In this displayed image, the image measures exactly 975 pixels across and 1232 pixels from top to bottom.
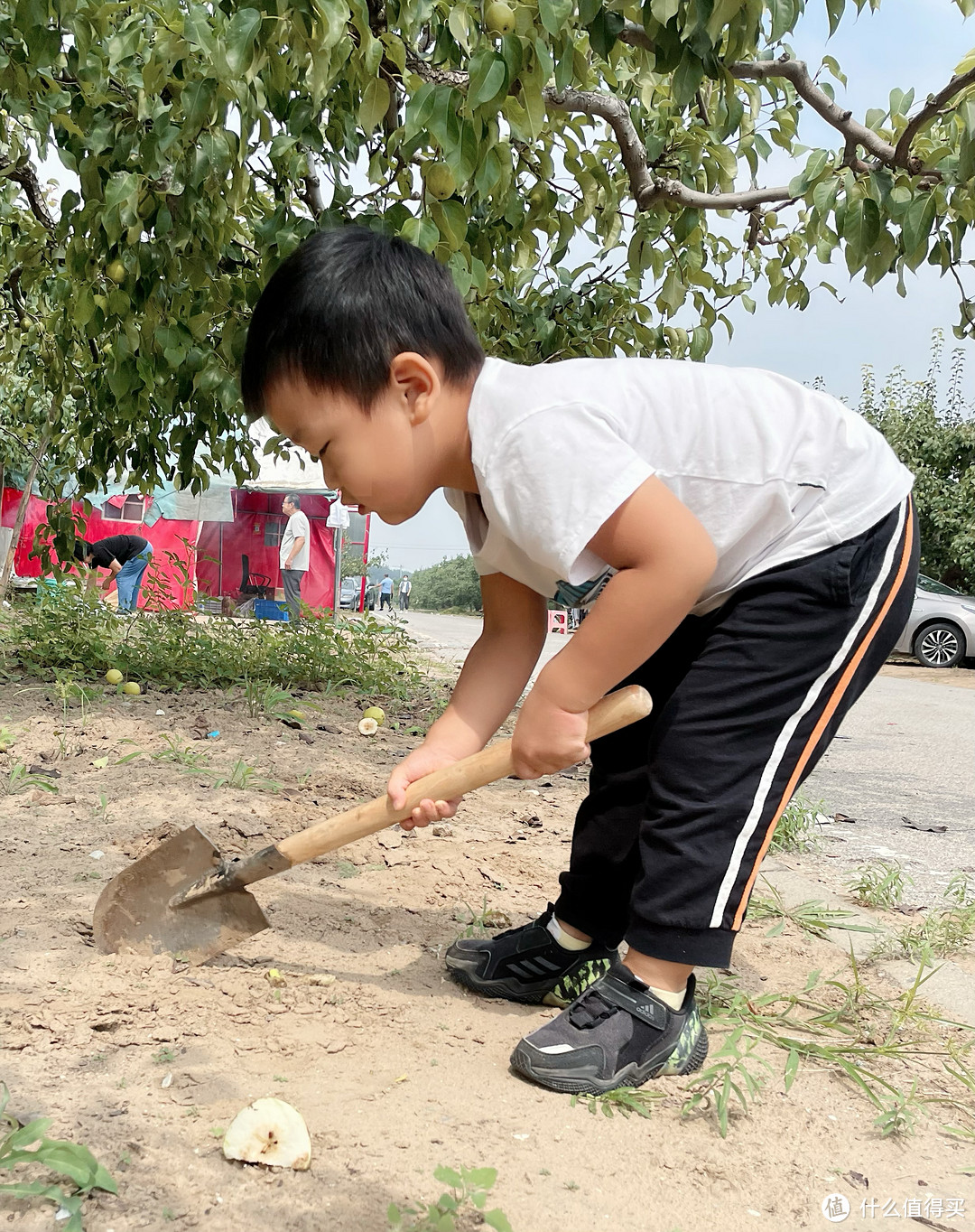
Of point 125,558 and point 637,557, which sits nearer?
point 637,557

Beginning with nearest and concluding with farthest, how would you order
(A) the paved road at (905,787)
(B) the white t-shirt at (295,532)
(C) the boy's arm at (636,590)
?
(C) the boy's arm at (636,590) → (A) the paved road at (905,787) → (B) the white t-shirt at (295,532)

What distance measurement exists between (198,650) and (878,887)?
3.43 m

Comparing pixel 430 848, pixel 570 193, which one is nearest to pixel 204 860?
pixel 430 848

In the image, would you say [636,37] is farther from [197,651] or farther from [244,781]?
[197,651]

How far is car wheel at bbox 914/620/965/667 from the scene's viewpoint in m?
12.4

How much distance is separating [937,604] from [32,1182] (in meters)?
12.8

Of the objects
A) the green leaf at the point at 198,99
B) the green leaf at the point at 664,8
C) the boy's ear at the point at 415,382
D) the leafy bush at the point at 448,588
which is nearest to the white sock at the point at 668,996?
the boy's ear at the point at 415,382

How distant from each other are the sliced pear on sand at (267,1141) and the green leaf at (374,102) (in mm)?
1887

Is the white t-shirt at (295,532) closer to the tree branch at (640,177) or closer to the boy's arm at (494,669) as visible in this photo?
the tree branch at (640,177)

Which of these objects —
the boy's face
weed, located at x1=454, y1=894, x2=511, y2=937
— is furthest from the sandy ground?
the boy's face

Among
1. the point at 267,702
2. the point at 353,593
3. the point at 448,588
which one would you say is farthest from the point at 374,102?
the point at 448,588

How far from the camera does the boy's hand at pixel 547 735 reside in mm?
1527

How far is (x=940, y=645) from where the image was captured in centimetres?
1258

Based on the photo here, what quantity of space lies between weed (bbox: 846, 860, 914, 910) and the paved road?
0.25 feet
